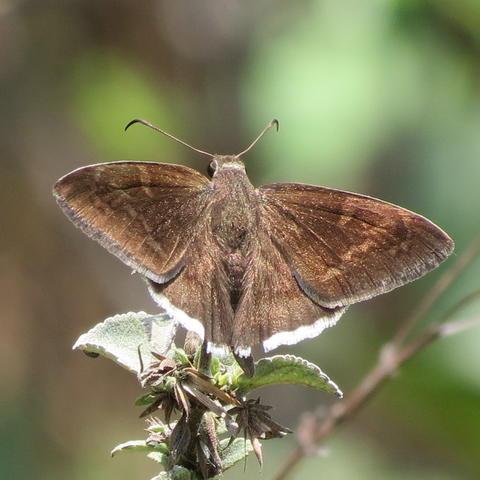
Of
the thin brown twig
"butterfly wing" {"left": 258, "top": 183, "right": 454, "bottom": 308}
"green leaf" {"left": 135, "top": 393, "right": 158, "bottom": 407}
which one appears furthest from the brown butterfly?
the thin brown twig

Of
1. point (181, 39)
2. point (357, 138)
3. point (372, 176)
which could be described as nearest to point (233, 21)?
point (181, 39)

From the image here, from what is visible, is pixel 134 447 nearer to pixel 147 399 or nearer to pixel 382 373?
pixel 147 399

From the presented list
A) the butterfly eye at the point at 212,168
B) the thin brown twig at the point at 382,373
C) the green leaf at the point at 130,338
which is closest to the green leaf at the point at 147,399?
the green leaf at the point at 130,338

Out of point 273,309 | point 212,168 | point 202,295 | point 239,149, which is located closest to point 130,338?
point 202,295

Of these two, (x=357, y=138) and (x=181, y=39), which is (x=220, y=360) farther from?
(x=181, y=39)

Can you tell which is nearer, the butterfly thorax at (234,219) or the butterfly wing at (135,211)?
the butterfly wing at (135,211)

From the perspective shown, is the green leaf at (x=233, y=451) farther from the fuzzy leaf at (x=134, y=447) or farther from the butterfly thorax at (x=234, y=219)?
the butterfly thorax at (x=234, y=219)

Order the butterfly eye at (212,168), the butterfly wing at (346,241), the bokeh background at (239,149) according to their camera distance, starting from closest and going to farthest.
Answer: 1. the butterfly wing at (346,241)
2. the butterfly eye at (212,168)
3. the bokeh background at (239,149)

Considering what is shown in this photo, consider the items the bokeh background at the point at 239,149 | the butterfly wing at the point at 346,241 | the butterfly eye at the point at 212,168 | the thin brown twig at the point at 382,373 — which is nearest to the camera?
the butterfly wing at the point at 346,241
